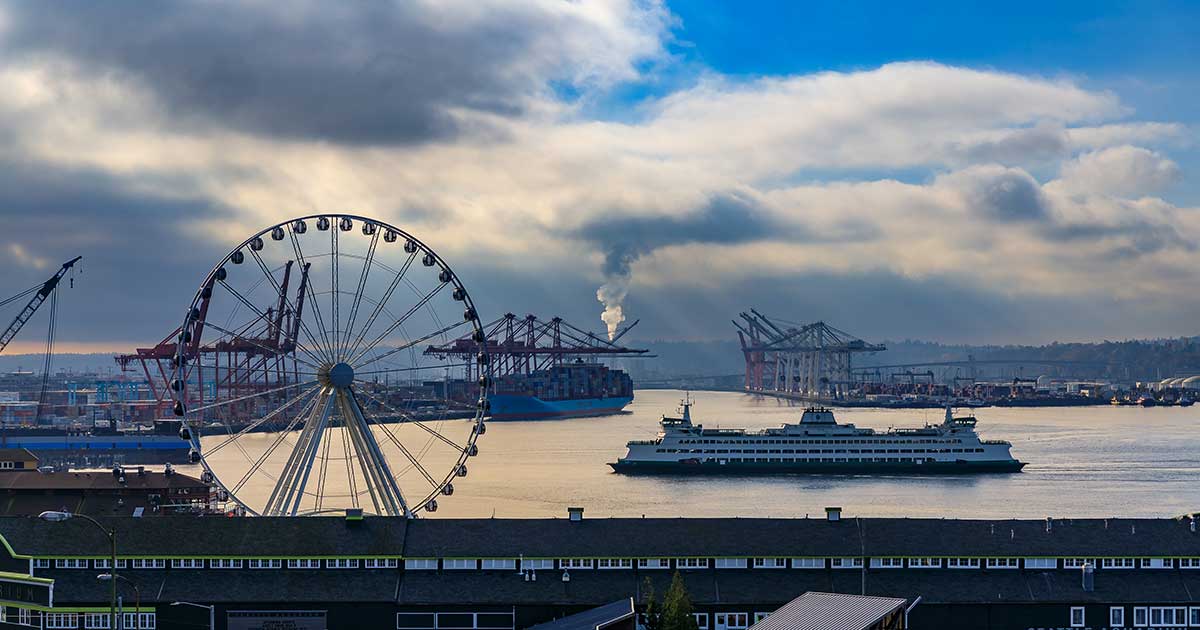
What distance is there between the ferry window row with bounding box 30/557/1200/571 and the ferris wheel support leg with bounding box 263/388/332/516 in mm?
6177

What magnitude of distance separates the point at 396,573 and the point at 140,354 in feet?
355

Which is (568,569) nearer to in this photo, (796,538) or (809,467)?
(796,538)

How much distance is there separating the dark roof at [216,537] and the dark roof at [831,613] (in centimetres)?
1026

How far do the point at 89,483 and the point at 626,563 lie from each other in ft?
95.6

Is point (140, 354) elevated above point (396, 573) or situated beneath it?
elevated above

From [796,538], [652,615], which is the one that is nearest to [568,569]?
[652,615]

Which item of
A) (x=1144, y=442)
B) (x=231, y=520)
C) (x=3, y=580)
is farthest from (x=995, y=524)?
(x=1144, y=442)

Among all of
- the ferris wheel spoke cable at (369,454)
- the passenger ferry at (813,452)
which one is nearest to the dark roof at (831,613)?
the ferris wheel spoke cable at (369,454)

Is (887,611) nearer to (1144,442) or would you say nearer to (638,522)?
(638,522)

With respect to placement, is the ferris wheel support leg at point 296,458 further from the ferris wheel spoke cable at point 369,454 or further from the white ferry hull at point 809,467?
the white ferry hull at point 809,467

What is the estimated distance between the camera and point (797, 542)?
33969mm

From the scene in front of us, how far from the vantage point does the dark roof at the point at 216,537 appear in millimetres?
33656

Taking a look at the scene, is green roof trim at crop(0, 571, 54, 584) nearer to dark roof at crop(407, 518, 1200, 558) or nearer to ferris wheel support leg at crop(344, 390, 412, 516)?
dark roof at crop(407, 518, 1200, 558)

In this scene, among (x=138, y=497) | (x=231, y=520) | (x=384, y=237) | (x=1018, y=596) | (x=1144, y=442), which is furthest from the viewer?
(x=1144, y=442)
